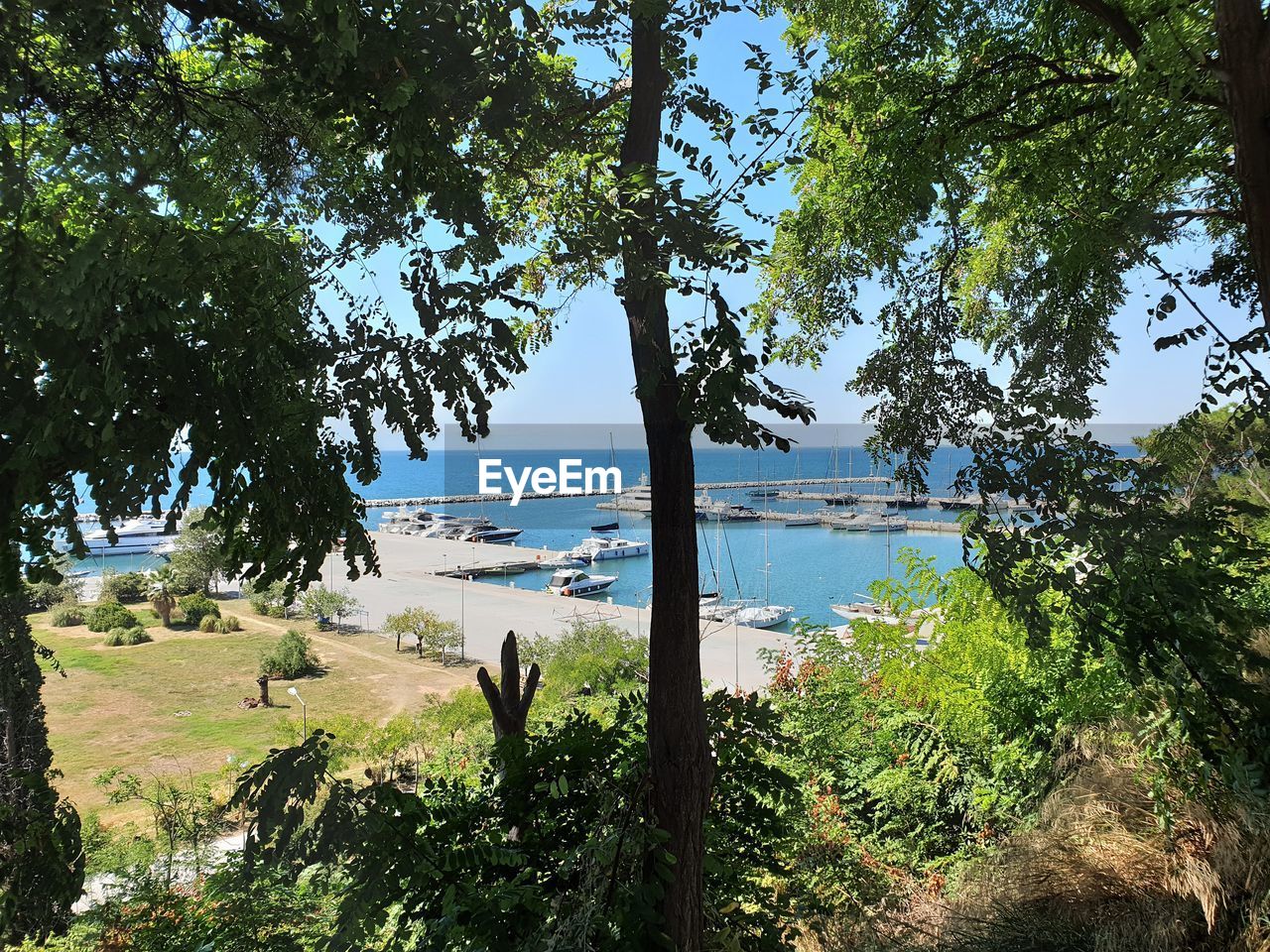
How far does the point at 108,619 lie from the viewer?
14984mm

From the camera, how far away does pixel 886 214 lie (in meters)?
2.77

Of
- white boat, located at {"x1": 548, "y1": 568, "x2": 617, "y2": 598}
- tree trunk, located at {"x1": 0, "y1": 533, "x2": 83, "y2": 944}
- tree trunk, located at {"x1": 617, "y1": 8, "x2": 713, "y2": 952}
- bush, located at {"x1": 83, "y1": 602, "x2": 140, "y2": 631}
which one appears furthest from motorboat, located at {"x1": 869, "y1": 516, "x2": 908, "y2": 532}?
tree trunk, located at {"x1": 0, "y1": 533, "x2": 83, "y2": 944}

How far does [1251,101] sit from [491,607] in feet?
63.0

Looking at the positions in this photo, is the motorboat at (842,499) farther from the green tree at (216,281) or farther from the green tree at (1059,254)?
the green tree at (216,281)

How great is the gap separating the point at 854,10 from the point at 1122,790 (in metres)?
3.17

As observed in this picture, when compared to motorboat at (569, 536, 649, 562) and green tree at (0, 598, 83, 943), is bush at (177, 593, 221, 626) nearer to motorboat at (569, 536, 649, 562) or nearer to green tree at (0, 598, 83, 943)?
motorboat at (569, 536, 649, 562)

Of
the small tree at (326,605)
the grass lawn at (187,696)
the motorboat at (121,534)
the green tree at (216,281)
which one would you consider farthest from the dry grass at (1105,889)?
the small tree at (326,605)

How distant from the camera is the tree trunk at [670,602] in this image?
1.82 m

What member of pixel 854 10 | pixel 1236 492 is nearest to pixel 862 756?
pixel 1236 492

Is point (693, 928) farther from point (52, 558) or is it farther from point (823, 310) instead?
point (823, 310)

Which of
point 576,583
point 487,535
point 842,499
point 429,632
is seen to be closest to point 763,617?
point 429,632

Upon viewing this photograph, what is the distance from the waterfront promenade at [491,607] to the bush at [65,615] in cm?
478

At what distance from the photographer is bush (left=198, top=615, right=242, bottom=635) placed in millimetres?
15773

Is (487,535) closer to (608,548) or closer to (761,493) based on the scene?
(608,548)
